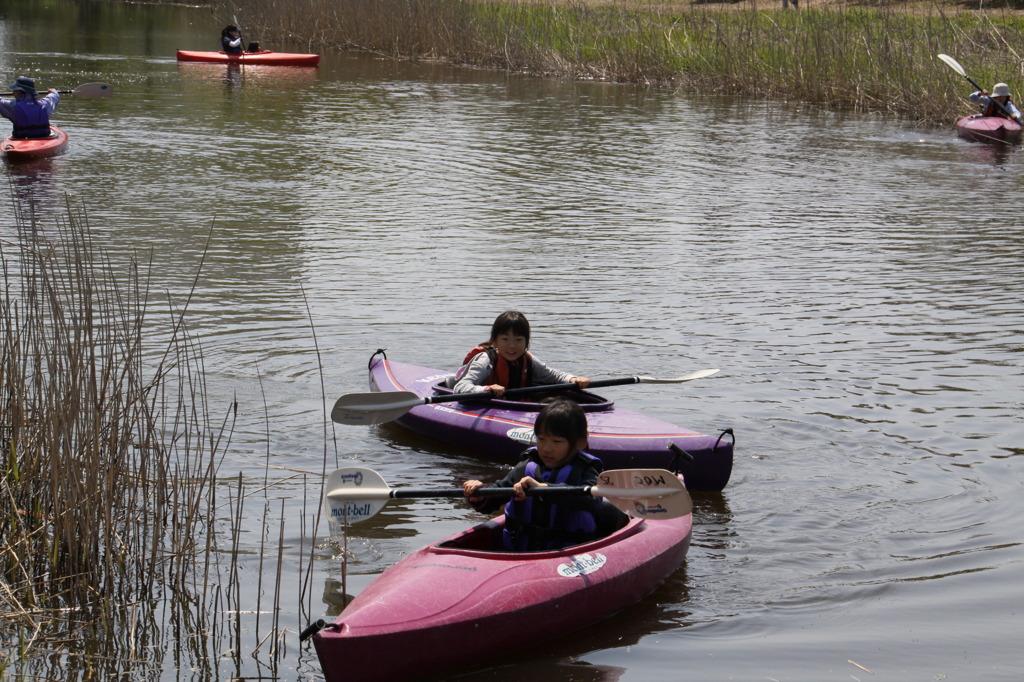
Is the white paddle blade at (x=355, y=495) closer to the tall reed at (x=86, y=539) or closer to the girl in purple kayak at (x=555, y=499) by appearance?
the girl in purple kayak at (x=555, y=499)

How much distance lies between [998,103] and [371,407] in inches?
534

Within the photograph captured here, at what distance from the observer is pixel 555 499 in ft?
15.1

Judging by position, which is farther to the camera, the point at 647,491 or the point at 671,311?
the point at 671,311

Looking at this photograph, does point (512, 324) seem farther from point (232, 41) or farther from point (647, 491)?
point (232, 41)

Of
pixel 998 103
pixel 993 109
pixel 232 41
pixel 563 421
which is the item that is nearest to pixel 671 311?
pixel 563 421

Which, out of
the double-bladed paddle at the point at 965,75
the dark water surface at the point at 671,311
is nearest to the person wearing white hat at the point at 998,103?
the double-bladed paddle at the point at 965,75

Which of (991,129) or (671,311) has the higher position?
(991,129)

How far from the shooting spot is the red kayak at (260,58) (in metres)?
24.1

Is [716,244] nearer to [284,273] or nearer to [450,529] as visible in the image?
[284,273]

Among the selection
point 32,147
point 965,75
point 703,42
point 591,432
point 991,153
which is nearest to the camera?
point 591,432

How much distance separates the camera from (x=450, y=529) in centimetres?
544

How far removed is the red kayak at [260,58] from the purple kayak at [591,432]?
18267mm

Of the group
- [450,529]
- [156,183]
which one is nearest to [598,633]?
[450,529]

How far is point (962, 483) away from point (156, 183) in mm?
9337
